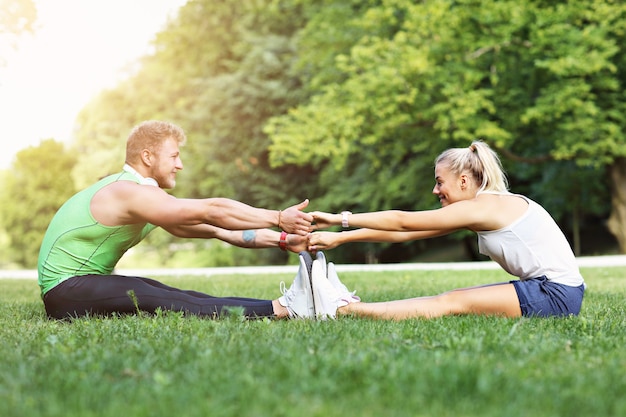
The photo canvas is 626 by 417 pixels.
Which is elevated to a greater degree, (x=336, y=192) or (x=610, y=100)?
(x=610, y=100)

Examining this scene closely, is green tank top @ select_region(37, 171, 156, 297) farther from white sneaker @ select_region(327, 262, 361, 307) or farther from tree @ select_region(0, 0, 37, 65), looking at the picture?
tree @ select_region(0, 0, 37, 65)

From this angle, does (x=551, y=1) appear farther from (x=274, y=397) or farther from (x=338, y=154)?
(x=274, y=397)

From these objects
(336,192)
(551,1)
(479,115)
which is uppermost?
(551,1)

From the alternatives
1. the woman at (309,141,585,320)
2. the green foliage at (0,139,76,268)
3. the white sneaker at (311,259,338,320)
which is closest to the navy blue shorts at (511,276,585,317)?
the woman at (309,141,585,320)

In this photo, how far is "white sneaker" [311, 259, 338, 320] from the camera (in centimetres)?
533

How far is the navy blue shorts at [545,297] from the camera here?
17.7 ft

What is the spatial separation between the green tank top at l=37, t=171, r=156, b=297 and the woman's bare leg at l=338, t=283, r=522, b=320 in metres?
1.94

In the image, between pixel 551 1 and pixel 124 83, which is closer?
pixel 551 1

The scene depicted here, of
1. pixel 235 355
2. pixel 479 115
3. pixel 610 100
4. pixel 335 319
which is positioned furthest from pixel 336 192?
pixel 235 355

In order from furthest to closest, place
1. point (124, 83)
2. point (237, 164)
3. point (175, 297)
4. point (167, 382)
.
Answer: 1. point (124, 83)
2. point (237, 164)
3. point (175, 297)
4. point (167, 382)

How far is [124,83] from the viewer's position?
130 feet

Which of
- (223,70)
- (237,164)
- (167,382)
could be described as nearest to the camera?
(167,382)

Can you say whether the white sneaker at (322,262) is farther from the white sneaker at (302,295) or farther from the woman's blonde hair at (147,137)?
the woman's blonde hair at (147,137)

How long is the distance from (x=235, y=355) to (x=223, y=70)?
28.5 metres
